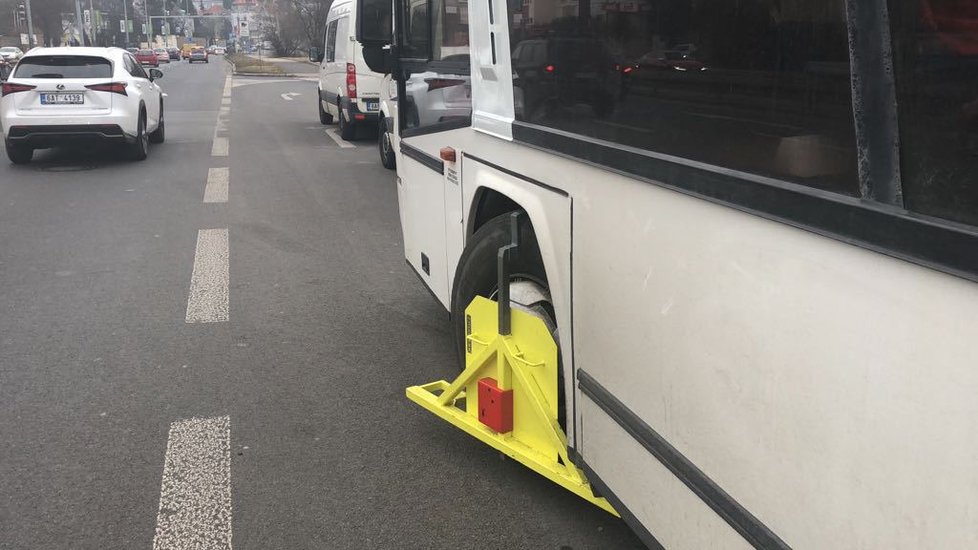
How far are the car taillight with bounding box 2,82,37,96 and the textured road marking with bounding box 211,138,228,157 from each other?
9.36ft

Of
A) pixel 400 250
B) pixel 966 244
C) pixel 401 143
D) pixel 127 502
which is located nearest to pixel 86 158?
pixel 400 250

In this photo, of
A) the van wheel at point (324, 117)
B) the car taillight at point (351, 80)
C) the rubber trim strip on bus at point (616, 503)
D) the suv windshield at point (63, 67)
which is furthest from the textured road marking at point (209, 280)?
the van wheel at point (324, 117)

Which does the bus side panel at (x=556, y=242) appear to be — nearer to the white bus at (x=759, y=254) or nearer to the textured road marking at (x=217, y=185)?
the white bus at (x=759, y=254)

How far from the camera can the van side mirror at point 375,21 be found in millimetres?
4793

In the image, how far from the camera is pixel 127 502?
3410 mm

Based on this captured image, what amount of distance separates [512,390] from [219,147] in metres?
12.9

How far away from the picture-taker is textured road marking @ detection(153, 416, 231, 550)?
317 cm

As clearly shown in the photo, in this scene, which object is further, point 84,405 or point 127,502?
point 84,405

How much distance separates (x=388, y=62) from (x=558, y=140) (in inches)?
90.8

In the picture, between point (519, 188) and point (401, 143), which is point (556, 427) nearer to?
point (519, 188)

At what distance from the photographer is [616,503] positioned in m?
2.66

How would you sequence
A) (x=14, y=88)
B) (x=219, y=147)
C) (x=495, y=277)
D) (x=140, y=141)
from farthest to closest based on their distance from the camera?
1. (x=219, y=147)
2. (x=140, y=141)
3. (x=14, y=88)
4. (x=495, y=277)

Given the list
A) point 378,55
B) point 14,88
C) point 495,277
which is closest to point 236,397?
point 495,277

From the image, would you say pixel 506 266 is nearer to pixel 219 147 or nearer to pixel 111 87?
pixel 111 87
